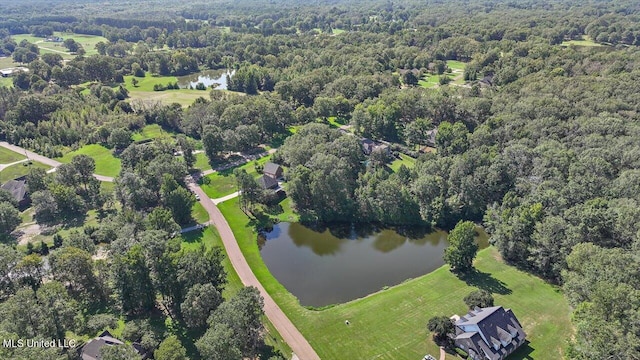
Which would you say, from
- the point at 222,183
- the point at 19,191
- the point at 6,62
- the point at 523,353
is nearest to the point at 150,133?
the point at 19,191

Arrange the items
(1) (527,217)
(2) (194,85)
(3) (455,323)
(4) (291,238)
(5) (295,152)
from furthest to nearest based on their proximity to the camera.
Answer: (2) (194,85) < (5) (295,152) < (4) (291,238) < (1) (527,217) < (3) (455,323)

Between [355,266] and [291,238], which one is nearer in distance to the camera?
[355,266]

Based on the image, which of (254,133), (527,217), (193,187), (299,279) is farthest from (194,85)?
(527,217)

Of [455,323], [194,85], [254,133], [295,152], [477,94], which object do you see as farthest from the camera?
[194,85]

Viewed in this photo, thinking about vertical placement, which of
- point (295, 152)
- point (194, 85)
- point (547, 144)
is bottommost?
point (194, 85)

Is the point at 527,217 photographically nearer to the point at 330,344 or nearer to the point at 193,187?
the point at 330,344
